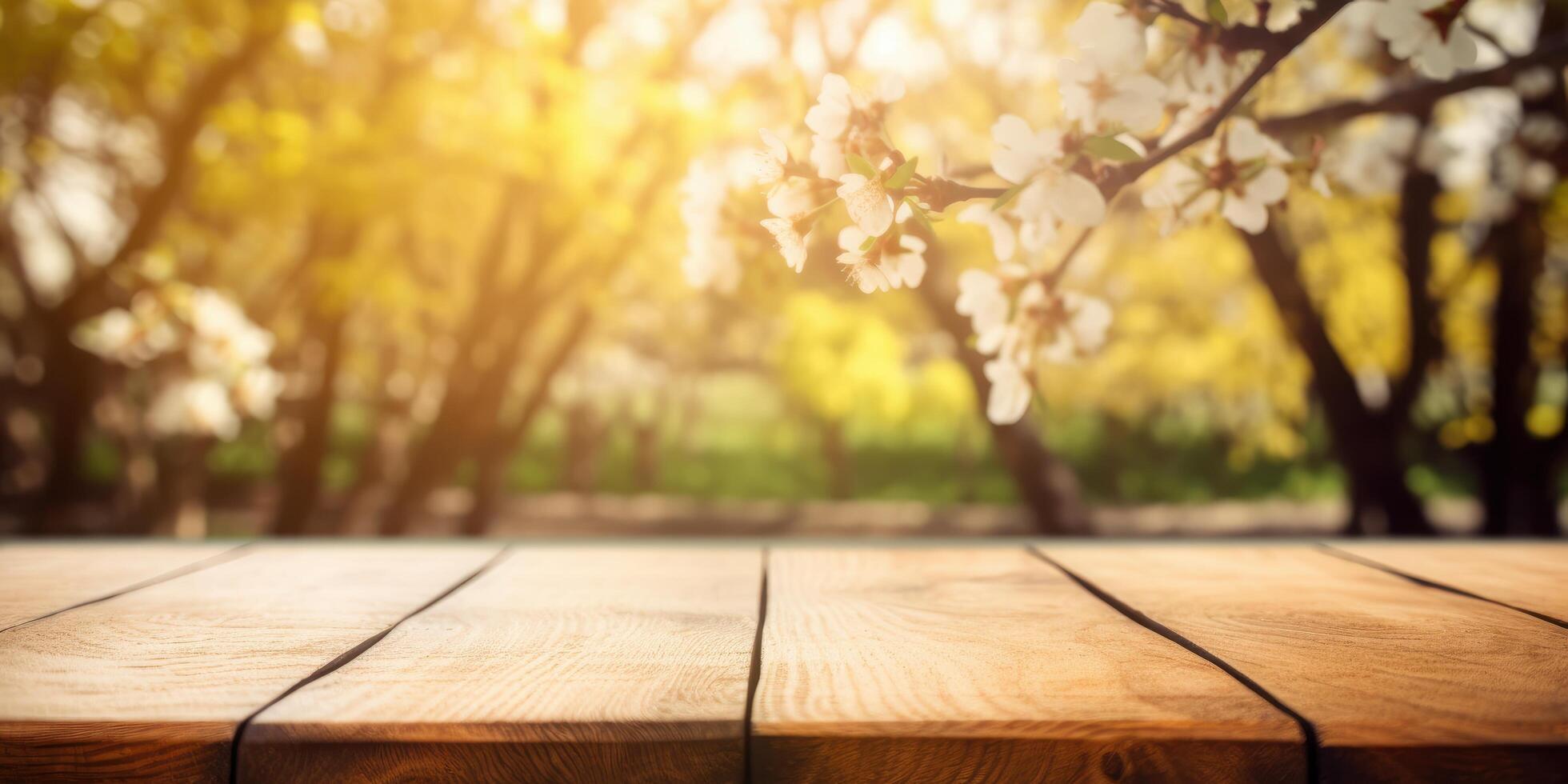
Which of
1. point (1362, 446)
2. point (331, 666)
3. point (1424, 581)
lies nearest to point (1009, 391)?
point (1424, 581)

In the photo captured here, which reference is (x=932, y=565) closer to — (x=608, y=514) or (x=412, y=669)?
(x=412, y=669)

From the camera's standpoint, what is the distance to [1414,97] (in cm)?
171

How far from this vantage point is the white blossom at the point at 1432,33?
1139 millimetres

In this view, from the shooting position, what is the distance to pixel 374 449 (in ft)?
22.2

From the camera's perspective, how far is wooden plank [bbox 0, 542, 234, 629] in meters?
1.34

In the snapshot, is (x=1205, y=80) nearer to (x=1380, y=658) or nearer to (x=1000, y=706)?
(x=1380, y=658)

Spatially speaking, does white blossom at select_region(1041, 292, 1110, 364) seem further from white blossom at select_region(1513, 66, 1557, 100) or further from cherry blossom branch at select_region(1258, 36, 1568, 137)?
white blossom at select_region(1513, 66, 1557, 100)

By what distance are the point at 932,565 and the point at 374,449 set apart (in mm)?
6082

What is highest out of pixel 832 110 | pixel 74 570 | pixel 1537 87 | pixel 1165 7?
pixel 1537 87

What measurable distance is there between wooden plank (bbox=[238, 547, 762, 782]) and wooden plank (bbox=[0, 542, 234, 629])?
1.90 feet

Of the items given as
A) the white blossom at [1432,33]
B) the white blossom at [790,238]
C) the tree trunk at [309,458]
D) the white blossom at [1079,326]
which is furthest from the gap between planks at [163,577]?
the tree trunk at [309,458]

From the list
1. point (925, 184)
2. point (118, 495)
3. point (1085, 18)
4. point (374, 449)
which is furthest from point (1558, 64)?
point (118, 495)

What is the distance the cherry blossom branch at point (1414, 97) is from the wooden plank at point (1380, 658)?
2.46 feet

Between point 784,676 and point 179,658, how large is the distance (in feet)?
2.21
